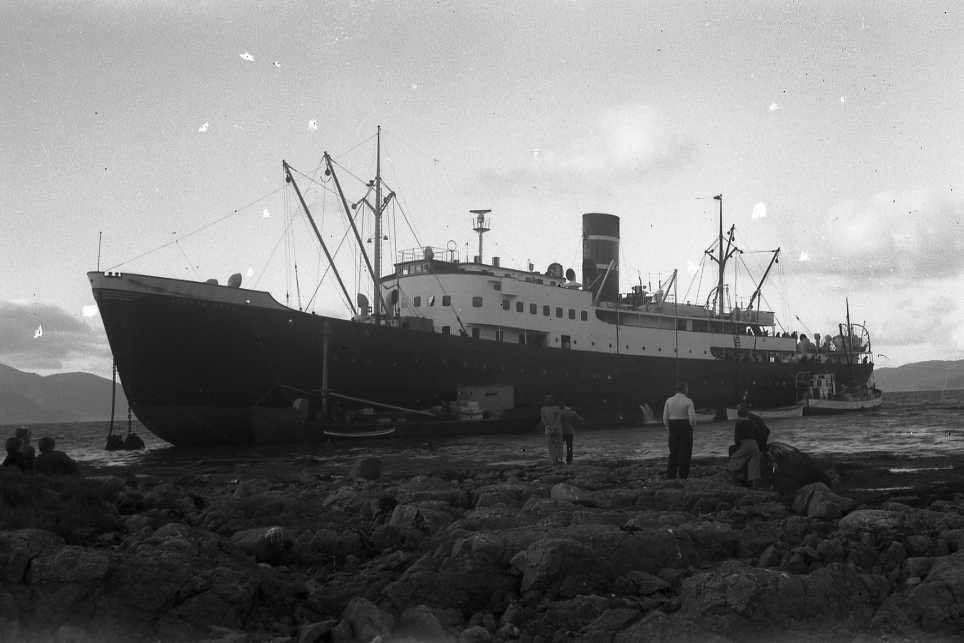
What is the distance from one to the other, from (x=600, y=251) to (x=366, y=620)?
45.9 metres

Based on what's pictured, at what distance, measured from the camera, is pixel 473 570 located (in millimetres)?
7305

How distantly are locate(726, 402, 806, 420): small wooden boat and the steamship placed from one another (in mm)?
782

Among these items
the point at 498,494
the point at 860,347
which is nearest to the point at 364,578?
the point at 498,494

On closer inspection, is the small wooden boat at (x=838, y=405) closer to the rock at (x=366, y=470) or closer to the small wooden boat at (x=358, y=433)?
the small wooden boat at (x=358, y=433)

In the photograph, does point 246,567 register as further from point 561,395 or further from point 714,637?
point 561,395

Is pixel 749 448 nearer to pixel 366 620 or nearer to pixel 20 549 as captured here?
pixel 366 620

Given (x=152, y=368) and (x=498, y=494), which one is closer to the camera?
(x=498, y=494)

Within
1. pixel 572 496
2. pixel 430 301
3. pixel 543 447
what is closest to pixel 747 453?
pixel 572 496

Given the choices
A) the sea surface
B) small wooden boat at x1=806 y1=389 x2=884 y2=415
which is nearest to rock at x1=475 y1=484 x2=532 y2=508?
the sea surface

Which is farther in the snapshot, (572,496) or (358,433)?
(358,433)

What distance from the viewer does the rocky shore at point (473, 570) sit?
6102 mm

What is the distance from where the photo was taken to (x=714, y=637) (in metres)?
5.82

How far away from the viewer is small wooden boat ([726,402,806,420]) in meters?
53.2

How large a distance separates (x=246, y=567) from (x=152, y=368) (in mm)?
25846
